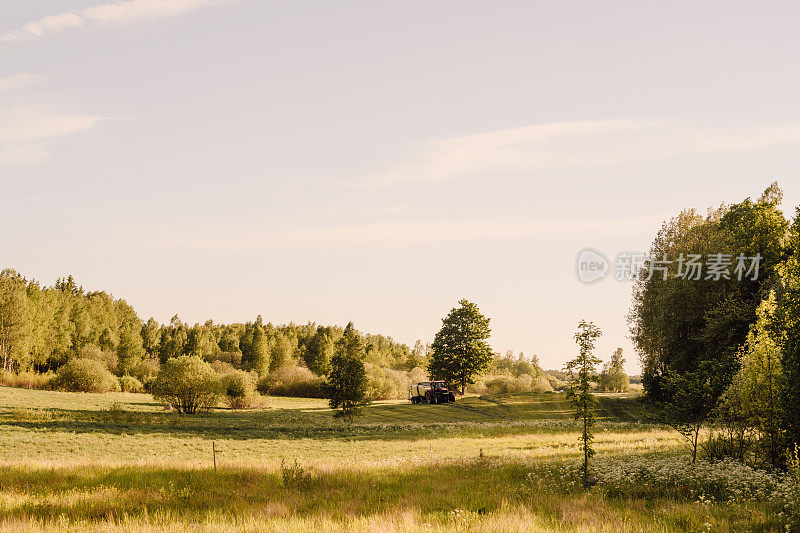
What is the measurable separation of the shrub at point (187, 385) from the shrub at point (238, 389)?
10327mm

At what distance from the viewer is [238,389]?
2464 inches

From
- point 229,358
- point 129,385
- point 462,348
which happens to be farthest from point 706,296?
point 229,358

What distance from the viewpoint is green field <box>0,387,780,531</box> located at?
36.2 feet

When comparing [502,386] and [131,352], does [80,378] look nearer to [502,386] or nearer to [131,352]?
[131,352]

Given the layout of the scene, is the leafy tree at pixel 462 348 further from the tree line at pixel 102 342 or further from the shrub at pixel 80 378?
the shrub at pixel 80 378

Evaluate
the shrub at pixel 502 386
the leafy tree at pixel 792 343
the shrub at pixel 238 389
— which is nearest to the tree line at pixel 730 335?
the leafy tree at pixel 792 343

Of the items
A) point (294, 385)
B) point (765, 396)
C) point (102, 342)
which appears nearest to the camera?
point (765, 396)

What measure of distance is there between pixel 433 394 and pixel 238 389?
2302 cm

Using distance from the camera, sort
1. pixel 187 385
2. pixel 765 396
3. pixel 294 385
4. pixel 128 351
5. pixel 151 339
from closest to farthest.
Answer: pixel 765 396 → pixel 187 385 → pixel 294 385 → pixel 128 351 → pixel 151 339

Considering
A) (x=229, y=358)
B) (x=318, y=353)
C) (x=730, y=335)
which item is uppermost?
(x=730, y=335)

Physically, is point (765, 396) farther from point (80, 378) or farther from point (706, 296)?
point (80, 378)

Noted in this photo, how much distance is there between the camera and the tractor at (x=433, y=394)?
65.7 meters

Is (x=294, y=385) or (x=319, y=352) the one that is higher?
(x=319, y=352)

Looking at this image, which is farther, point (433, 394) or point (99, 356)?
point (99, 356)
